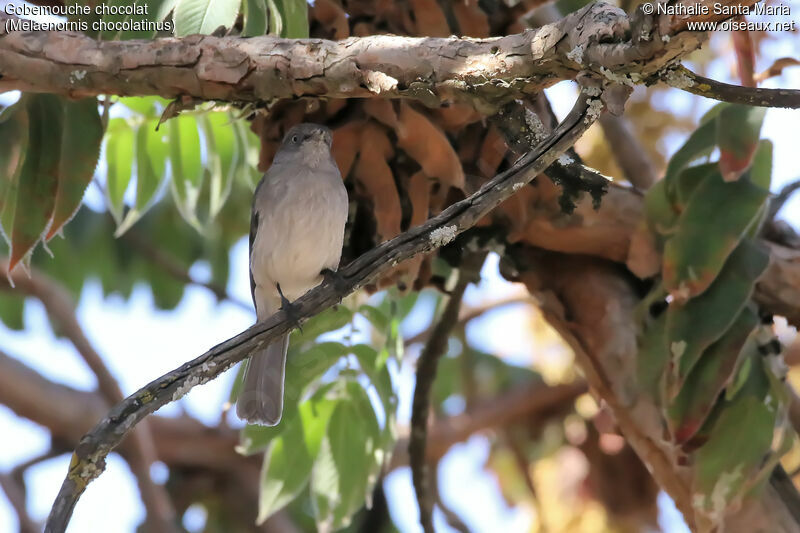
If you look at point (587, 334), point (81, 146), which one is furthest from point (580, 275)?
point (81, 146)

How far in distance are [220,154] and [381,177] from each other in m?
0.88

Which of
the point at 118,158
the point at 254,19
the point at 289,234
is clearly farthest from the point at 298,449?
the point at 254,19

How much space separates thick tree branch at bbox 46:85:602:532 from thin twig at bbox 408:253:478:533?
1.35 meters

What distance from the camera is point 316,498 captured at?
3.27 metres

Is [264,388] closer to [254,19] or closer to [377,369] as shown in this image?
[377,369]

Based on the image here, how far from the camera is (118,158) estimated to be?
356 centimetres

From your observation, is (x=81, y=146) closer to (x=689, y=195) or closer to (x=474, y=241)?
(x=474, y=241)

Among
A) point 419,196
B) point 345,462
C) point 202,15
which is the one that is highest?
point 202,15

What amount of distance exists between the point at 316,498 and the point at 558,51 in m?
2.01

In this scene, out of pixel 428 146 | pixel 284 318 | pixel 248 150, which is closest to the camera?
pixel 284 318

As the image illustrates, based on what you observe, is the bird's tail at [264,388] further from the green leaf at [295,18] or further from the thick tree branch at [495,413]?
the thick tree branch at [495,413]

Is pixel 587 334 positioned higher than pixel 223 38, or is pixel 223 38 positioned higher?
pixel 223 38

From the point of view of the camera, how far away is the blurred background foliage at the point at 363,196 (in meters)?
2.65

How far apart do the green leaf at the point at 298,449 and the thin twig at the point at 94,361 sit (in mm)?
777
